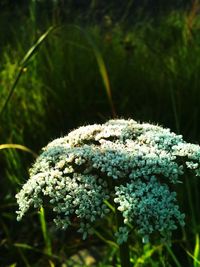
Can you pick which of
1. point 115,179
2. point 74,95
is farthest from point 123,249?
point 74,95

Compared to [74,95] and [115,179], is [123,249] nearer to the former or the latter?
[115,179]

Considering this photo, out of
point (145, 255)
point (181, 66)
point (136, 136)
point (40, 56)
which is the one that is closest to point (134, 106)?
point (181, 66)

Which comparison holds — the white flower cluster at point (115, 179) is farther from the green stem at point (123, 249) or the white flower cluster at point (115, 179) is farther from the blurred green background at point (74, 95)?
the blurred green background at point (74, 95)

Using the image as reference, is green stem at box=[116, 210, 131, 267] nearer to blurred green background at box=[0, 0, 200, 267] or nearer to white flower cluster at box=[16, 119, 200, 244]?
white flower cluster at box=[16, 119, 200, 244]

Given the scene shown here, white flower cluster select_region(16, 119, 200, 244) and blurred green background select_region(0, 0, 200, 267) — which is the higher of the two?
blurred green background select_region(0, 0, 200, 267)

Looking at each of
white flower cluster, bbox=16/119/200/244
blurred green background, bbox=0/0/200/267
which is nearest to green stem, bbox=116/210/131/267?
white flower cluster, bbox=16/119/200/244

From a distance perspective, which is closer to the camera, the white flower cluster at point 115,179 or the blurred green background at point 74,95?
the white flower cluster at point 115,179

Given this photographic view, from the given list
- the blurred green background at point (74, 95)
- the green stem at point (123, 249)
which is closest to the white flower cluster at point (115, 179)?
the green stem at point (123, 249)

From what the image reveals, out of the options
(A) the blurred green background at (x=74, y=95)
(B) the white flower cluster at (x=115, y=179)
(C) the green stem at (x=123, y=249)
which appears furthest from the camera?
(A) the blurred green background at (x=74, y=95)

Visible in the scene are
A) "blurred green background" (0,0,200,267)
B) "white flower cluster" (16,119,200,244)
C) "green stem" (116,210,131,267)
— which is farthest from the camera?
"blurred green background" (0,0,200,267)
